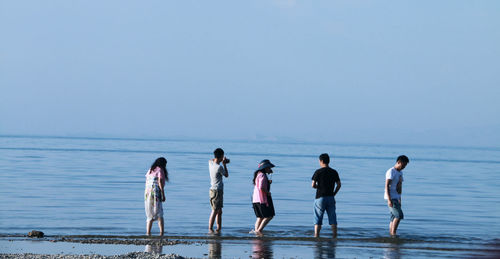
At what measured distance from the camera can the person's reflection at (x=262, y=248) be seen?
38.4 ft

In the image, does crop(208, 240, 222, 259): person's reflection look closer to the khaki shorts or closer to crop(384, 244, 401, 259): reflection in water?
the khaki shorts

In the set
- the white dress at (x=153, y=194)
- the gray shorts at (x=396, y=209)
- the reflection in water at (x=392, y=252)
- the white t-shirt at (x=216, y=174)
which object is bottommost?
→ the reflection in water at (x=392, y=252)

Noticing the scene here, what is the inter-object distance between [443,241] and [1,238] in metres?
8.96

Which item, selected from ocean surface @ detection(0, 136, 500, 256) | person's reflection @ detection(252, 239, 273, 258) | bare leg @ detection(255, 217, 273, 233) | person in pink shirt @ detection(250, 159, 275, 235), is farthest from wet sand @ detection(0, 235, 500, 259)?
ocean surface @ detection(0, 136, 500, 256)

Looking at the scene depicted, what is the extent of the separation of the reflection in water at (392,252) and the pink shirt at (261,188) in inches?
104

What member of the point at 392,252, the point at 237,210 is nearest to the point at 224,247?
the point at 392,252

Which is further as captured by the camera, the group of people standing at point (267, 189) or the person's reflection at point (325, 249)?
the group of people standing at point (267, 189)

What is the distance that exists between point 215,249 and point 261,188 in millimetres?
2267

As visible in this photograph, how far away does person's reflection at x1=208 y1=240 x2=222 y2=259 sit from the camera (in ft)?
37.9

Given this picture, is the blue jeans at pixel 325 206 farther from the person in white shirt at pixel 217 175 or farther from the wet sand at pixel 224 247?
the person in white shirt at pixel 217 175

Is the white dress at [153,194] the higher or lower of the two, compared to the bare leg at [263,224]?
higher

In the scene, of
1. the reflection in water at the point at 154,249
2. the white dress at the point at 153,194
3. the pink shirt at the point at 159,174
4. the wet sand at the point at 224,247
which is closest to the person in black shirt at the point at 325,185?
the wet sand at the point at 224,247

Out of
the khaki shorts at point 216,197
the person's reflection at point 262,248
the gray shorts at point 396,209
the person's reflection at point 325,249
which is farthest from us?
the khaki shorts at point 216,197

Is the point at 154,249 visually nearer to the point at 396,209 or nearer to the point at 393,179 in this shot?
the point at 393,179
